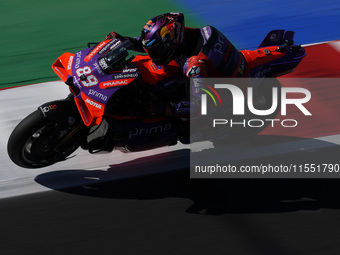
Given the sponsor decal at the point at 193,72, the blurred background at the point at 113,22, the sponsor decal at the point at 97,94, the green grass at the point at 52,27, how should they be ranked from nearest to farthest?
1. the sponsor decal at the point at 97,94
2. the sponsor decal at the point at 193,72
3. the green grass at the point at 52,27
4. the blurred background at the point at 113,22

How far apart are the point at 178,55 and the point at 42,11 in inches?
215

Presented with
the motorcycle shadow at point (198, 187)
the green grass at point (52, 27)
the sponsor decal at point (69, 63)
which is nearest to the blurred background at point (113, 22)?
the green grass at point (52, 27)

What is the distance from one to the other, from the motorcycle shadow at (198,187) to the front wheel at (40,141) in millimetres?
327

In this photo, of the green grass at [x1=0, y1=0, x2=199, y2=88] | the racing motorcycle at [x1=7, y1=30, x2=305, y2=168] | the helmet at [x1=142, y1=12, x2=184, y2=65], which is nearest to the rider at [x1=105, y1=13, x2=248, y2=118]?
the helmet at [x1=142, y1=12, x2=184, y2=65]

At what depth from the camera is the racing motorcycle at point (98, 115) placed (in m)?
5.70

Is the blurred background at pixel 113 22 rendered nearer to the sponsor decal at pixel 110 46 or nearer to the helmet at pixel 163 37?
the sponsor decal at pixel 110 46

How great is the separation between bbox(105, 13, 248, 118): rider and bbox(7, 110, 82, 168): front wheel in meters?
0.85

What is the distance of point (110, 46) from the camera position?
5.84 m

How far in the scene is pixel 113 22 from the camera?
10.5 m

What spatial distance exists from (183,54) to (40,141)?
1.61 meters

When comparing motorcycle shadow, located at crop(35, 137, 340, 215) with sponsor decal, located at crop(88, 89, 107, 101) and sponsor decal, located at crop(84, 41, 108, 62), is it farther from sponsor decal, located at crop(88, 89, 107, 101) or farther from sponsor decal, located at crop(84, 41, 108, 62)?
sponsor decal, located at crop(84, 41, 108, 62)

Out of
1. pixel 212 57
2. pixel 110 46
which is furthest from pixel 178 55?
pixel 110 46

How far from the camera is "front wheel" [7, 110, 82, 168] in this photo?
228 inches

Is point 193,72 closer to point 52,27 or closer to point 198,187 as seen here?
point 198,187
